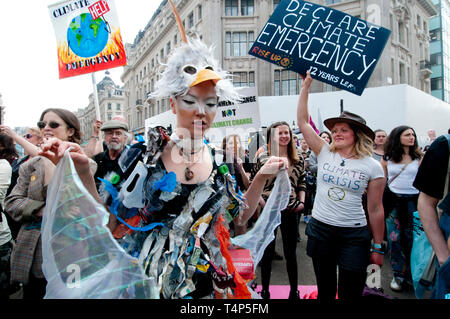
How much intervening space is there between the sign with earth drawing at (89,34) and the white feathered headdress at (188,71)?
2.06 m

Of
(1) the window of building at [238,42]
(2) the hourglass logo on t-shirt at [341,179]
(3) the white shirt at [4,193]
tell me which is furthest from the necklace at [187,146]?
(1) the window of building at [238,42]

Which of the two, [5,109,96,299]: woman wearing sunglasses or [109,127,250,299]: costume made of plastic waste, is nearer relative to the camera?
[109,127,250,299]: costume made of plastic waste

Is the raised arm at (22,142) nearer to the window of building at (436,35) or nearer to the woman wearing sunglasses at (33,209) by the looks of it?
the woman wearing sunglasses at (33,209)

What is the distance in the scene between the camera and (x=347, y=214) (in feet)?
6.80

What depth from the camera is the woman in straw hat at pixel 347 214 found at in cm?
202

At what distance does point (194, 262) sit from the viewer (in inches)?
47.3

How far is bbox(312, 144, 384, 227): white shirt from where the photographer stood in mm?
2055

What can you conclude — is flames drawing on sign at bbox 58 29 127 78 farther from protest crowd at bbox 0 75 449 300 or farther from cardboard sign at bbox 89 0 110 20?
protest crowd at bbox 0 75 449 300

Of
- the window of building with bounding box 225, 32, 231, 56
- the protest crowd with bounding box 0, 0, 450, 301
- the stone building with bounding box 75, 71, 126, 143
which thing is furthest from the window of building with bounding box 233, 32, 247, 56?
the stone building with bounding box 75, 71, 126, 143

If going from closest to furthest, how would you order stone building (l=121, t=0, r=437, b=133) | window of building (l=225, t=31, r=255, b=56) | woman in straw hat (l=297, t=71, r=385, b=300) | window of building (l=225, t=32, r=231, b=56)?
woman in straw hat (l=297, t=71, r=385, b=300)
stone building (l=121, t=0, r=437, b=133)
window of building (l=225, t=31, r=255, b=56)
window of building (l=225, t=32, r=231, b=56)

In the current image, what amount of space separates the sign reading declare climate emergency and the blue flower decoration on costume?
197 centimetres
